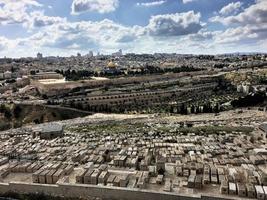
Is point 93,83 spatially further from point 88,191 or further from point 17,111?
point 88,191

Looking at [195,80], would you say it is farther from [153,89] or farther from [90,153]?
[90,153]

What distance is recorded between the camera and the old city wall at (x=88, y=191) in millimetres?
13945

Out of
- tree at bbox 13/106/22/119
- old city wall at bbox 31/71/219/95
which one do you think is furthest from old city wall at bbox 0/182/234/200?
old city wall at bbox 31/71/219/95

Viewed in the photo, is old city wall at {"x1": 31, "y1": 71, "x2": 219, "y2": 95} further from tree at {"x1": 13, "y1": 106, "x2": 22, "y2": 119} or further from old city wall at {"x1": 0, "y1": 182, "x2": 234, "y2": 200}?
old city wall at {"x1": 0, "y1": 182, "x2": 234, "y2": 200}

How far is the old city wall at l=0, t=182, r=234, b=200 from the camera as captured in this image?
13945mm

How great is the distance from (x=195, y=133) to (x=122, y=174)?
30.2ft

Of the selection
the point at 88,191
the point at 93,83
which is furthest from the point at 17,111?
the point at 88,191

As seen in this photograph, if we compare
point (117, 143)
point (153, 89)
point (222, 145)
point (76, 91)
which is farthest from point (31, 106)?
point (222, 145)

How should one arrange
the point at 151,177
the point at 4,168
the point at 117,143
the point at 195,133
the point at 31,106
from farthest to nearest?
1. the point at 31,106
2. the point at 195,133
3. the point at 117,143
4. the point at 4,168
5. the point at 151,177

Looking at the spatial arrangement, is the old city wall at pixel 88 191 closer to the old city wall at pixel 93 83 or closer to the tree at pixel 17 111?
the tree at pixel 17 111

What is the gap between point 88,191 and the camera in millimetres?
14812

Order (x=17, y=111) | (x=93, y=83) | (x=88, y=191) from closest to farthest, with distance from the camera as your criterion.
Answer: (x=88, y=191), (x=17, y=111), (x=93, y=83)

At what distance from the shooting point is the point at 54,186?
15.3 metres


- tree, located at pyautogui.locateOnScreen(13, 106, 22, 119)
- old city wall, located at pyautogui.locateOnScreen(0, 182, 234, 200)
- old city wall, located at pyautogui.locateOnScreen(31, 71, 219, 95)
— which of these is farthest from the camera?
old city wall, located at pyautogui.locateOnScreen(31, 71, 219, 95)
